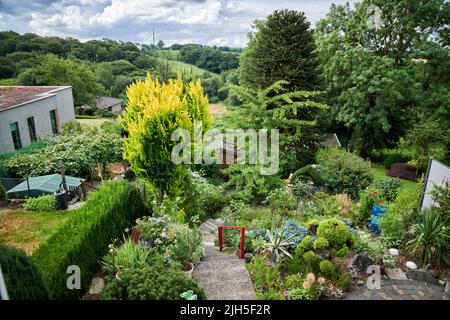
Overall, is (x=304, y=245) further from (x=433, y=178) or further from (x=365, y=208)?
(x=365, y=208)

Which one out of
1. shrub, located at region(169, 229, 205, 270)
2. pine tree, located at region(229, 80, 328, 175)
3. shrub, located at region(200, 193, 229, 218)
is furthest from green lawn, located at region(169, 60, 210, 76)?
shrub, located at region(169, 229, 205, 270)

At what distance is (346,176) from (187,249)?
8412mm

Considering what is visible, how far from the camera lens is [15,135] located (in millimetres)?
16125

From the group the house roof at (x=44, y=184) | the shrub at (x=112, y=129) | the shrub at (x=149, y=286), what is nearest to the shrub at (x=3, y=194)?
the house roof at (x=44, y=184)

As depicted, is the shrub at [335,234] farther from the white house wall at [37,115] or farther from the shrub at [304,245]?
the white house wall at [37,115]

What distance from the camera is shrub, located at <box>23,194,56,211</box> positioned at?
37.4ft

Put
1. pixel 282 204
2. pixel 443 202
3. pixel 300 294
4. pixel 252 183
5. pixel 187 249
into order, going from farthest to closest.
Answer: pixel 252 183 → pixel 282 204 → pixel 443 202 → pixel 187 249 → pixel 300 294

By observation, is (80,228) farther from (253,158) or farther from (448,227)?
(253,158)

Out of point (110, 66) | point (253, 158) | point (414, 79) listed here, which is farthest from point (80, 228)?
point (110, 66)

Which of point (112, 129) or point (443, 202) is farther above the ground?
point (443, 202)

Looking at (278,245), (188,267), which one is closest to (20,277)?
(188,267)

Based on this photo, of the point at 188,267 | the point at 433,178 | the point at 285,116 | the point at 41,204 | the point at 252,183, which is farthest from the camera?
the point at 285,116

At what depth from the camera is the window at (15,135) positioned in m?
15.8
